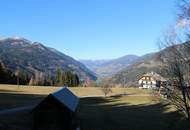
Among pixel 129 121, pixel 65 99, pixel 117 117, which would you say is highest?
pixel 65 99

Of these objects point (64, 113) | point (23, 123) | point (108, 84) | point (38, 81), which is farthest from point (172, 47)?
point (38, 81)

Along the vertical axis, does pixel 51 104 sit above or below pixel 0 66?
below

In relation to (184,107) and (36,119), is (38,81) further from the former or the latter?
(184,107)

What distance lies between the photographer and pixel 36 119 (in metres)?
28.5

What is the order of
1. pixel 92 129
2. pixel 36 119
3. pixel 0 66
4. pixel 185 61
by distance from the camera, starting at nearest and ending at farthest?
pixel 185 61 → pixel 36 119 → pixel 92 129 → pixel 0 66

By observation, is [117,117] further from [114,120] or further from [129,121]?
[114,120]

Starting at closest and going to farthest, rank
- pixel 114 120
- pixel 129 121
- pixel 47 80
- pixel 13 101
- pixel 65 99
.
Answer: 1. pixel 65 99
2. pixel 114 120
3. pixel 129 121
4. pixel 13 101
5. pixel 47 80

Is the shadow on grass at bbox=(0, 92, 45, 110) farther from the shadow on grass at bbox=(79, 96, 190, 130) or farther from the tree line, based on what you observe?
the tree line

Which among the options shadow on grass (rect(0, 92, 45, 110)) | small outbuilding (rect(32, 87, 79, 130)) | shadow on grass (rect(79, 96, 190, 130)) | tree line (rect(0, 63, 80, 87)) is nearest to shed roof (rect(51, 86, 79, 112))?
small outbuilding (rect(32, 87, 79, 130))

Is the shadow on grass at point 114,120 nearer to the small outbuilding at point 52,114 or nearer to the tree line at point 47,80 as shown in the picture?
the small outbuilding at point 52,114

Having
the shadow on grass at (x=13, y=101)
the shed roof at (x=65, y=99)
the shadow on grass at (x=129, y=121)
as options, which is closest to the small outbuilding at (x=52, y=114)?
the shed roof at (x=65, y=99)

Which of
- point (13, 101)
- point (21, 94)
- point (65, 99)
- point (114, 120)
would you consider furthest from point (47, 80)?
point (65, 99)

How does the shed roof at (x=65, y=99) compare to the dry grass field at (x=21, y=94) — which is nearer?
the shed roof at (x=65, y=99)

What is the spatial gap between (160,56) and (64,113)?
12.8 m
